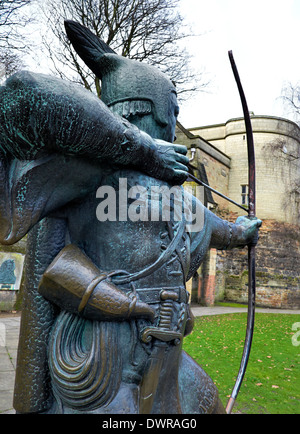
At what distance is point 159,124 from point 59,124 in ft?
1.86

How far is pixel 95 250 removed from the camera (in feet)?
4.33

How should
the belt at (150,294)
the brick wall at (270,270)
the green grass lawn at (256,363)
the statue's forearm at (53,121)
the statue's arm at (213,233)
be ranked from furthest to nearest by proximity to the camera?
the brick wall at (270,270)
the green grass lawn at (256,363)
the statue's arm at (213,233)
the belt at (150,294)
the statue's forearm at (53,121)

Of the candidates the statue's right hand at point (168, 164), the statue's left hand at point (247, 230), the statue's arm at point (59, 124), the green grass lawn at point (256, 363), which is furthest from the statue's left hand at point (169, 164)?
the green grass lawn at point (256, 363)

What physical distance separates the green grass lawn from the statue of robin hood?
2.94 meters

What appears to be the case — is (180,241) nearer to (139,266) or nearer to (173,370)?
(139,266)

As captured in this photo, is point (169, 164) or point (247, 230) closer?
point (169, 164)

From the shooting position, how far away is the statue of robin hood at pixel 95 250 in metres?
1.09

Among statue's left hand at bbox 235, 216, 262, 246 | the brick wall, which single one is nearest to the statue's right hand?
statue's left hand at bbox 235, 216, 262, 246

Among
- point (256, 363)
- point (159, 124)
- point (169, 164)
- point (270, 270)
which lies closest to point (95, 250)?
point (169, 164)

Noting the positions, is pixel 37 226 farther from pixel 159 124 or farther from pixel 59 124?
pixel 159 124

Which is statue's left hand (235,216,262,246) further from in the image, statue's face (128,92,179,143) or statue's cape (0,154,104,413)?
statue's cape (0,154,104,413)

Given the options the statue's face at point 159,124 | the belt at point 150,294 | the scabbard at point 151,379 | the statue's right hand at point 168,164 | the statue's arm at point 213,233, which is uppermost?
the statue's face at point 159,124

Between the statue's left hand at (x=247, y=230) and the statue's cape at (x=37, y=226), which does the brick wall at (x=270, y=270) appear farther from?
the statue's cape at (x=37, y=226)

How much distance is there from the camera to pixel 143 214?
131cm
